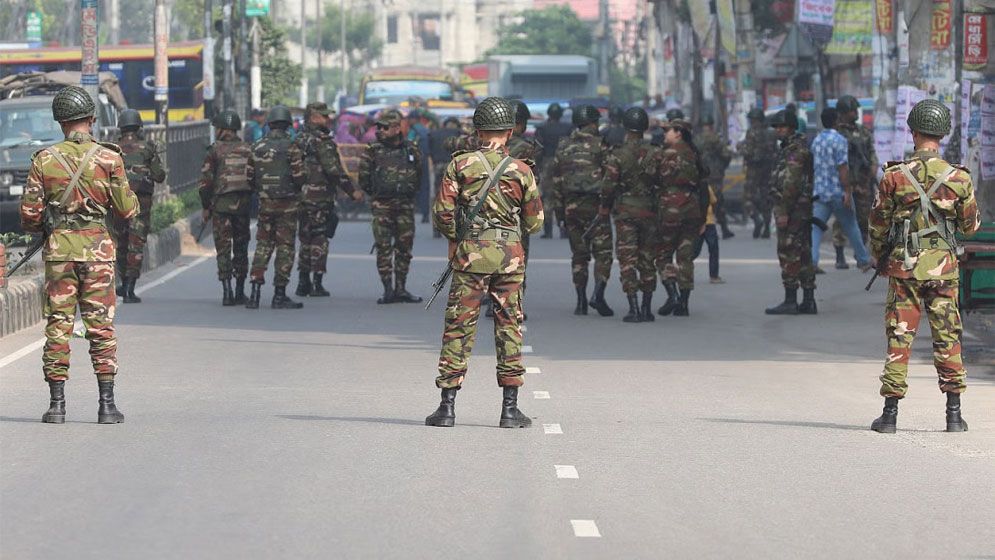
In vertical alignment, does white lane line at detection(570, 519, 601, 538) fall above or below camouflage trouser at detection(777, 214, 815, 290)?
below

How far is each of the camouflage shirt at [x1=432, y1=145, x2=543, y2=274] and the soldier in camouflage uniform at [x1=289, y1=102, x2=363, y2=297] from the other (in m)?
7.04

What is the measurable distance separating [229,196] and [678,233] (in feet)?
13.3

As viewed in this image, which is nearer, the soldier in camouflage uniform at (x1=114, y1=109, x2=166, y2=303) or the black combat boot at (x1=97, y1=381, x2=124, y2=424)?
the black combat boot at (x1=97, y1=381, x2=124, y2=424)

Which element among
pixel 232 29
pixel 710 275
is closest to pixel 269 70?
pixel 232 29

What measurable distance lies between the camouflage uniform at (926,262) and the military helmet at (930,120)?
13 centimetres

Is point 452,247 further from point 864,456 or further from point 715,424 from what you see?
point 864,456

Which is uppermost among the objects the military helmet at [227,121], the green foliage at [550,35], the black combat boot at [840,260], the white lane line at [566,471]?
the green foliage at [550,35]

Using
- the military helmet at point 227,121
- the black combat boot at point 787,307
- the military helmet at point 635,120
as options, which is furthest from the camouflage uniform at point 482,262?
the military helmet at point 227,121

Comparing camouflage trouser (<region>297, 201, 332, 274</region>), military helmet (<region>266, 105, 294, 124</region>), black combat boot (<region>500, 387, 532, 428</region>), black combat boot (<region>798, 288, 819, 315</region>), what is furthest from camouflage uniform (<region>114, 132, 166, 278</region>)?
black combat boot (<region>500, 387, 532, 428</region>)

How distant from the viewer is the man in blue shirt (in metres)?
18.0

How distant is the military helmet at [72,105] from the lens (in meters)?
10.4

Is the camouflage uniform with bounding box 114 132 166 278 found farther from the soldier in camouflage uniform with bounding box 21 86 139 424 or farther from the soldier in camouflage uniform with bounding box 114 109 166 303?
the soldier in camouflage uniform with bounding box 21 86 139 424

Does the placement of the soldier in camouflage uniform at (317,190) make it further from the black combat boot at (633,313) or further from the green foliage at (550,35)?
the green foliage at (550,35)

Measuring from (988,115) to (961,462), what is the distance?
8.87m
